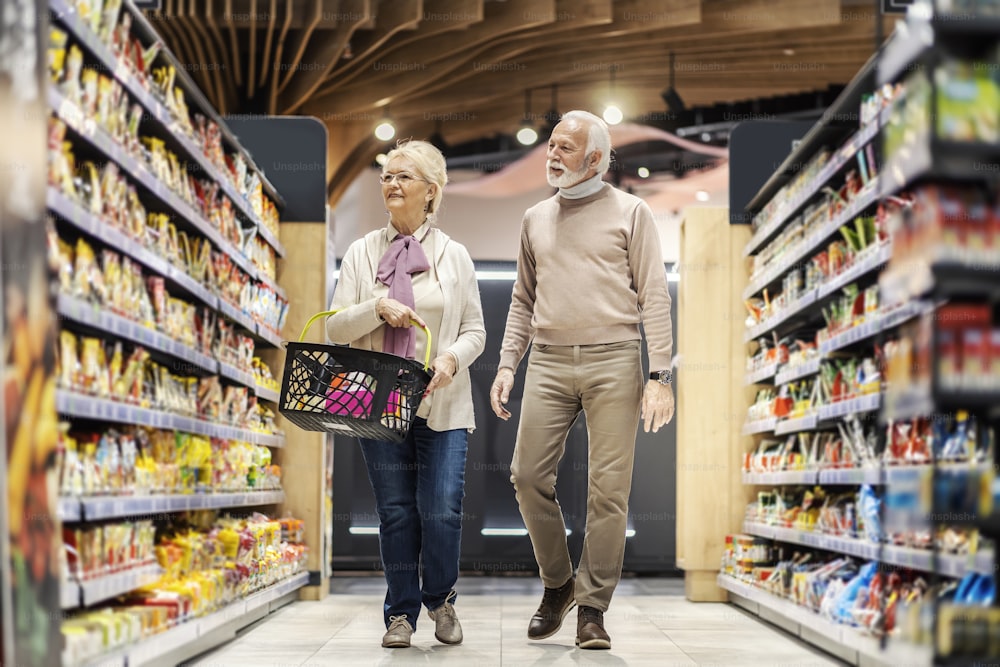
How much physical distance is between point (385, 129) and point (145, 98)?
826 centimetres

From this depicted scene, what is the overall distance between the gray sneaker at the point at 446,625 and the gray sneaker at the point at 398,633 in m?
0.10

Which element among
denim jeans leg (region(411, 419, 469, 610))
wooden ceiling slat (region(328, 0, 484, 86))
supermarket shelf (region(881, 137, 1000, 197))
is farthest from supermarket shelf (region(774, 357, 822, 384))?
wooden ceiling slat (region(328, 0, 484, 86))

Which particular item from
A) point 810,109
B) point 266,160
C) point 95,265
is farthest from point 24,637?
point 810,109

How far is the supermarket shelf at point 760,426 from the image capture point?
504 cm

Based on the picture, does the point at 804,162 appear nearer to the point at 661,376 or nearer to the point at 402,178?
the point at 661,376

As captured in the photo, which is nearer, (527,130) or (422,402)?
(422,402)

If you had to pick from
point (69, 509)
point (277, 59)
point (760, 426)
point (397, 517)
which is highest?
point (277, 59)

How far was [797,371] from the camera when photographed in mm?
4547

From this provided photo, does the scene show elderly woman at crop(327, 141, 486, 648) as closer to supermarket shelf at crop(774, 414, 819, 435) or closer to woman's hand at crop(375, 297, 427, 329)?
woman's hand at crop(375, 297, 427, 329)

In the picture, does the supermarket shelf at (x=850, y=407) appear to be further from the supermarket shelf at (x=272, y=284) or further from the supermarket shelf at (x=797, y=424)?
the supermarket shelf at (x=272, y=284)

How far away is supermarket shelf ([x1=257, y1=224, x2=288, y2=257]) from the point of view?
16.8ft

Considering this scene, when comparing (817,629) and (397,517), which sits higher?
(397,517)

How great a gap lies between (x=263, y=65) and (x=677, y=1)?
12.4 ft

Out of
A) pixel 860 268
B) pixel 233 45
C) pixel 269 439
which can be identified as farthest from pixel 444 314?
pixel 233 45
